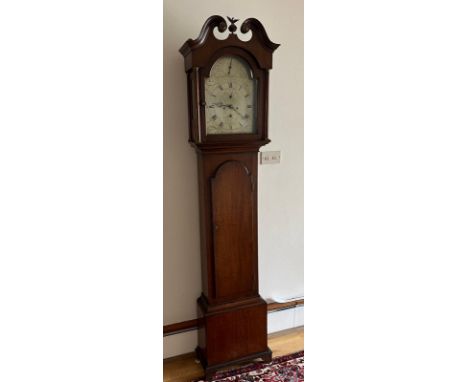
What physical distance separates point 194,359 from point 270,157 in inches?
46.9

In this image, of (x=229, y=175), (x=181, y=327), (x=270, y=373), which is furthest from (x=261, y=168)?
(x=270, y=373)

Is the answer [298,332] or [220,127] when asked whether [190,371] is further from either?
[220,127]

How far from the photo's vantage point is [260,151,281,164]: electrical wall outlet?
2.41 m

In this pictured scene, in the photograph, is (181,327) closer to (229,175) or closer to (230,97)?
(229,175)

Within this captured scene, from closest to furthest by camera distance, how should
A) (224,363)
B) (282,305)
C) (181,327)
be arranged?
1. (224,363)
2. (181,327)
3. (282,305)

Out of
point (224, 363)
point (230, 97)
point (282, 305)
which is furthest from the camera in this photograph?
point (282, 305)

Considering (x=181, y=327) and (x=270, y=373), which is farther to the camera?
(x=181, y=327)

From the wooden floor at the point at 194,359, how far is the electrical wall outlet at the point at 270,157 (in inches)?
41.8

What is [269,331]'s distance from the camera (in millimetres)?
2637

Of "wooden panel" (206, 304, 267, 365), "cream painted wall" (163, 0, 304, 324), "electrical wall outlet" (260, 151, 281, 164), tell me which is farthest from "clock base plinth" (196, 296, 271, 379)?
"electrical wall outlet" (260, 151, 281, 164)

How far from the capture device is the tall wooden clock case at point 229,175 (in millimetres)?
2029
